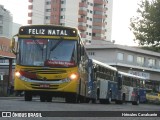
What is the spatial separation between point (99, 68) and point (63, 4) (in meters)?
90.9

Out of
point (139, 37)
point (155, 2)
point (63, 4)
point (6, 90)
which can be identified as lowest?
point (6, 90)

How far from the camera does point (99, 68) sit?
101 feet

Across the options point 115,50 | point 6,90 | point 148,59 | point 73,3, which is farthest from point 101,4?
point 6,90

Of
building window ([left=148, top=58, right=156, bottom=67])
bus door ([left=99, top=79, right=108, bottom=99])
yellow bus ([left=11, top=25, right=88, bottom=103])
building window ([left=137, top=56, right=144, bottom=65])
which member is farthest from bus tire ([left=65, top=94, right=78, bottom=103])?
building window ([left=148, top=58, right=156, bottom=67])

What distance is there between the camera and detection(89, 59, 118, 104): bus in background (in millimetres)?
28547

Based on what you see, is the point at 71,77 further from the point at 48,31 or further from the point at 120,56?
the point at 120,56

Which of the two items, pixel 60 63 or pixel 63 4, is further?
pixel 63 4

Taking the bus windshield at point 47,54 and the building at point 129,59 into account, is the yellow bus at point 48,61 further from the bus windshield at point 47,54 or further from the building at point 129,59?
the building at point 129,59

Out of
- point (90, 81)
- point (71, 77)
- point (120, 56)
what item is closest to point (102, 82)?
point (90, 81)

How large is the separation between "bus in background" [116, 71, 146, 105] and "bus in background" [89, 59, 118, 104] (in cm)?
236

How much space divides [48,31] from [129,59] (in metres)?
54.6

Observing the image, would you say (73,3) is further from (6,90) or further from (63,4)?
(6,90)

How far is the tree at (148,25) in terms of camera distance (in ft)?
103

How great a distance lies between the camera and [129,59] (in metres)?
74.9
